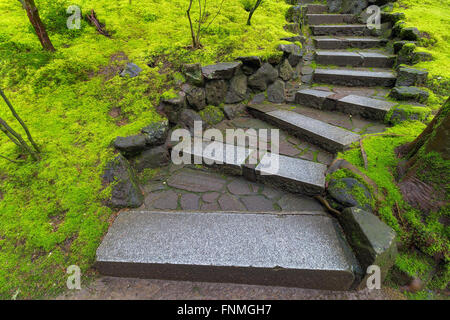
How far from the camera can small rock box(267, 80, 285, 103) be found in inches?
176

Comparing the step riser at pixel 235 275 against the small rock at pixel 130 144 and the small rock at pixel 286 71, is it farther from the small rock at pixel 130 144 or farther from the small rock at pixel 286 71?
the small rock at pixel 286 71

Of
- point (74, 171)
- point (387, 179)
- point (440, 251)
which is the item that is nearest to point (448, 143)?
point (387, 179)

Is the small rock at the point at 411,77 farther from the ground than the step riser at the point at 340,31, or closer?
closer

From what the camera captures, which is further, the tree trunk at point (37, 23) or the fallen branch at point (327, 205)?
the tree trunk at point (37, 23)

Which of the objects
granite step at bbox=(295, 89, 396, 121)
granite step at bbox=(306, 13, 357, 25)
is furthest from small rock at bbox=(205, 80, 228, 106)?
granite step at bbox=(306, 13, 357, 25)

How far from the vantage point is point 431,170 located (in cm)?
196

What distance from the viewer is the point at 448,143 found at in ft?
6.01

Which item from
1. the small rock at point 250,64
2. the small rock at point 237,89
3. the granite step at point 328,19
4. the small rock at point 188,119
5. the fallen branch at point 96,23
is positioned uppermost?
the fallen branch at point 96,23

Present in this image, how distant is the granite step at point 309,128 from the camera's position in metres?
3.07

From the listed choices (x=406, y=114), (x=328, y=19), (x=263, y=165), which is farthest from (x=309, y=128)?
(x=328, y=19)

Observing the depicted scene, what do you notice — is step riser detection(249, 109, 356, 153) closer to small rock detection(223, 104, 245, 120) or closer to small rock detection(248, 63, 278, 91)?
small rock detection(223, 104, 245, 120)

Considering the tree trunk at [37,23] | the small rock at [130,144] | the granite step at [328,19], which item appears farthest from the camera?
the granite step at [328,19]

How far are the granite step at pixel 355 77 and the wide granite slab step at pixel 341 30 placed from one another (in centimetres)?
201

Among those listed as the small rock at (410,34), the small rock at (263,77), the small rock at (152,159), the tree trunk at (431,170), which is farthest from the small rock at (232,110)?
the small rock at (410,34)
